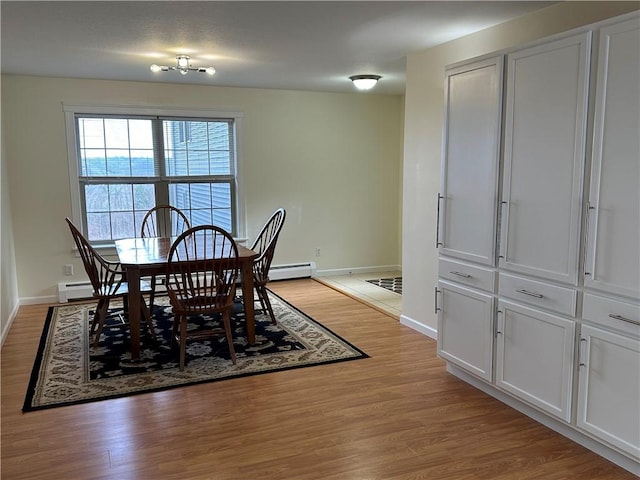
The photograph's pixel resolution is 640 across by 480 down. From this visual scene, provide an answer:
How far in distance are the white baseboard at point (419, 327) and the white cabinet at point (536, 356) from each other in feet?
3.76

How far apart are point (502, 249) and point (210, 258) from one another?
188 centimetres

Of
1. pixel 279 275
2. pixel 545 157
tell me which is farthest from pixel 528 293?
pixel 279 275

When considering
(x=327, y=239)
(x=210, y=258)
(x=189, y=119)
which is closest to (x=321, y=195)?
(x=327, y=239)

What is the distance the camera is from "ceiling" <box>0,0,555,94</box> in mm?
2885

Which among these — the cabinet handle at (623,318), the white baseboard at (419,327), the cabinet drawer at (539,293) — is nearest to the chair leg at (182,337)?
the white baseboard at (419,327)

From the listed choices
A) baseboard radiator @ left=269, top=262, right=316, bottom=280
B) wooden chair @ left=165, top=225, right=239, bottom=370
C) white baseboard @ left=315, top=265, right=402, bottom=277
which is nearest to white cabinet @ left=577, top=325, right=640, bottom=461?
wooden chair @ left=165, top=225, right=239, bottom=370

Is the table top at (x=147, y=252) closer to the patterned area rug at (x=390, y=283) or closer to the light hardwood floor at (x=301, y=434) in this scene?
the light hardwood floor at (x=301, y=434)

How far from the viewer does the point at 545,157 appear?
2.51m

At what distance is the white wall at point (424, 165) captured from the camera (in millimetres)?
3719

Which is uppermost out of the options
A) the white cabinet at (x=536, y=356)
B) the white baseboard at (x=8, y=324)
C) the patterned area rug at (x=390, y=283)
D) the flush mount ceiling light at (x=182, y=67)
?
the flush mount ceiling light at (x=182, y=67)

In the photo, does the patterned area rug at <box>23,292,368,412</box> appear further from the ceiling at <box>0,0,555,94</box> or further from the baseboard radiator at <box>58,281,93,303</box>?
the ceiling at <box>0,0,555,94</box>

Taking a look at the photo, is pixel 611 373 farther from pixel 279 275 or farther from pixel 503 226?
pixel 279 275

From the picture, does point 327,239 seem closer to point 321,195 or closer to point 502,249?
point 321,195

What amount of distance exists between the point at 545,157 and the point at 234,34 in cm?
216
